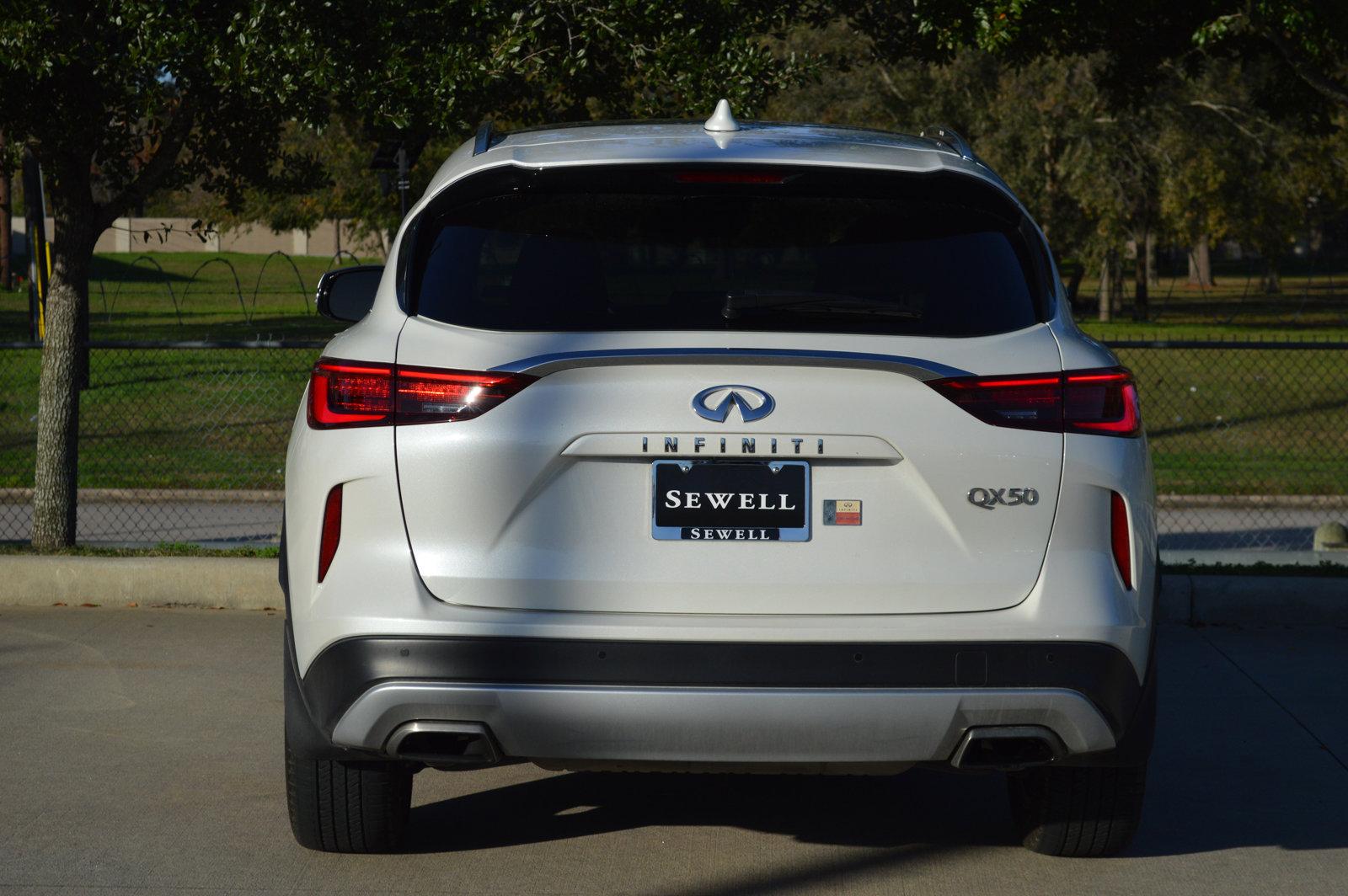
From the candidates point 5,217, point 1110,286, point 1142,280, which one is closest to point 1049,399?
point 1110,286

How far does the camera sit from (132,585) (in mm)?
7941

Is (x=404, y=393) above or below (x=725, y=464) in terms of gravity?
above

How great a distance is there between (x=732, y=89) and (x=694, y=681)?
5254mm

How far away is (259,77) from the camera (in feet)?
24.9

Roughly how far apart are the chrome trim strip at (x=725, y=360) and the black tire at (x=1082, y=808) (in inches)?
49.4

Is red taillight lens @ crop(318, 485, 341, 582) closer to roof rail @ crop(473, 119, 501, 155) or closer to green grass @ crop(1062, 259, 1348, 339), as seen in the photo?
roof rail @ crop(473, 119, 501, 155)

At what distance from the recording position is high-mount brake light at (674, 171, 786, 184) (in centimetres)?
399

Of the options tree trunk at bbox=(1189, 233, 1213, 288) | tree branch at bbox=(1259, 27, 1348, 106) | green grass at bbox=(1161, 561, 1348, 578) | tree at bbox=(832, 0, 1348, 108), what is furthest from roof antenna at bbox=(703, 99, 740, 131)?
tree trunk at bbox=(1189, 233, 1213, 288)

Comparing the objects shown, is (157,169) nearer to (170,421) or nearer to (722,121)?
(722,121)

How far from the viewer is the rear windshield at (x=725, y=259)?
12.6ft

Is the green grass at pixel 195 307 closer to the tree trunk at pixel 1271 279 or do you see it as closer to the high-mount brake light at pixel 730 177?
the high-mount brake light at pixel 730 177

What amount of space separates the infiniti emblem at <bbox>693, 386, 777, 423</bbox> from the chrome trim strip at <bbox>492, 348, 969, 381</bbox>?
7 centimetres

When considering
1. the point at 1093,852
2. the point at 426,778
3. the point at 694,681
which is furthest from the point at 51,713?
the point at 1093,852

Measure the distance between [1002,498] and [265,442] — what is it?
1214 cm
